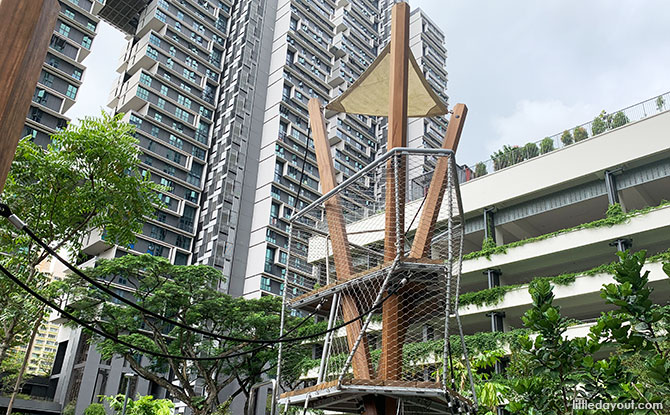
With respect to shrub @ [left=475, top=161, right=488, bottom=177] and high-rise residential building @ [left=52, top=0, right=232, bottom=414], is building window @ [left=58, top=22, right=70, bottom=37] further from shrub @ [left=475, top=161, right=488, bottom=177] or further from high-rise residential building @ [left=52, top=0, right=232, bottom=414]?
shrub @ [left=475, top=161, right=488, bottom=177]

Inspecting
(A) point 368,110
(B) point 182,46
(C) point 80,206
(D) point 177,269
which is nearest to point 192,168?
(B) point 182,46

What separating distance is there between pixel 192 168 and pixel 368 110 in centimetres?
4481

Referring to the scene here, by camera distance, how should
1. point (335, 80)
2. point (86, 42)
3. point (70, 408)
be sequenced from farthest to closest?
point (335, 80), point (86, 42), point (70, 408)

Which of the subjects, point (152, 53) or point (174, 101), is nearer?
point (152, 53)

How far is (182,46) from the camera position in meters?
54.2

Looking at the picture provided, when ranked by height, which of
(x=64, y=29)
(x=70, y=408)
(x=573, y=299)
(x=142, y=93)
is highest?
(x=64, y=29)

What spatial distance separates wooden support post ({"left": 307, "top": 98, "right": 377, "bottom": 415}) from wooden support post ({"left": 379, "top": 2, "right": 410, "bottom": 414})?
0.20 m

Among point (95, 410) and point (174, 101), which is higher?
point (174, 101)

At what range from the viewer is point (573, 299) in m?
21.4

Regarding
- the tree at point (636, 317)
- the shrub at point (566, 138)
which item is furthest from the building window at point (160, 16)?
the tree at point (636, 317)

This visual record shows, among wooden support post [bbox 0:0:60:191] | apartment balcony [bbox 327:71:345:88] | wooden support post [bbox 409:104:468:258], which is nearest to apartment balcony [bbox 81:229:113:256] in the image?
apartment balcony [bbox 327:71:345:88]

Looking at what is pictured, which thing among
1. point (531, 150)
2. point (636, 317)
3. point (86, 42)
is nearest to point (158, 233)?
point (86, 42)

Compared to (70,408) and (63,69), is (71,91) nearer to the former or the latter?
(63,69)

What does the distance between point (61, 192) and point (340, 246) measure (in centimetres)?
743
